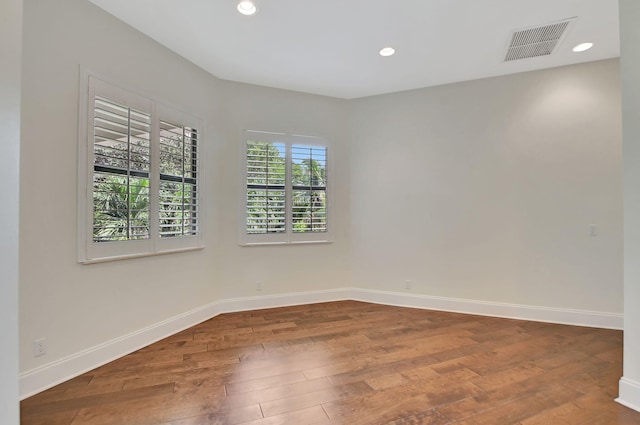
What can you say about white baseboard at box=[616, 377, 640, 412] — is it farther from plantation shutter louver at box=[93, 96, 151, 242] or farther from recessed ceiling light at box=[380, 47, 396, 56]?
plantation shutter louver at box=[93, 96, 151, 242]

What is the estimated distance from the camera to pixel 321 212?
169 inches

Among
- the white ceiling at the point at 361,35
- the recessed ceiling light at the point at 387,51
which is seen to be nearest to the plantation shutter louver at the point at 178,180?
the white ceiling at the point at 361,35

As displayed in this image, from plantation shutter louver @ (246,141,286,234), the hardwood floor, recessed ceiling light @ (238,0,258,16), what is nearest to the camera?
the hardwood floor

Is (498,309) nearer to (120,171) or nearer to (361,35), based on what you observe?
(361,35)

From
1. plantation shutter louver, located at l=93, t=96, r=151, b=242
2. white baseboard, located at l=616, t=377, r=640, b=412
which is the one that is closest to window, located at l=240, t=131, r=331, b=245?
plantation shutter louver, located at l=93, t=96, r=151, b=242

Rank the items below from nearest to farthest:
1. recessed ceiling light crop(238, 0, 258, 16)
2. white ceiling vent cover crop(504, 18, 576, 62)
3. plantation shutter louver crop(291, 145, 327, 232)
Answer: recessed ceiling light crop(238, 0, 258, 16) → white ceiling vent cover crop(504, 18, 576, 62) → plantation shutter louver crop(291, 145, 327, 232)

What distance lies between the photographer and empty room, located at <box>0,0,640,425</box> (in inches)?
77.0

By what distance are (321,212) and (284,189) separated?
65 cm

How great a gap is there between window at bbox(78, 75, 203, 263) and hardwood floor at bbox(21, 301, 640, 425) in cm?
102

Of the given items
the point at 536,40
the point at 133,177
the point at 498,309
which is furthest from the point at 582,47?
the point at 133,177

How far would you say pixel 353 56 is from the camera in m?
3.20

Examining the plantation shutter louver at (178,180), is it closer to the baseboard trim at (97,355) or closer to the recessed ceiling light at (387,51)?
the baseboard trim at (97,355)

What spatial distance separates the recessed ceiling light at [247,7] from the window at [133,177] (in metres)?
1.27

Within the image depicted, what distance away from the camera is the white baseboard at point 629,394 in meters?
1.87
